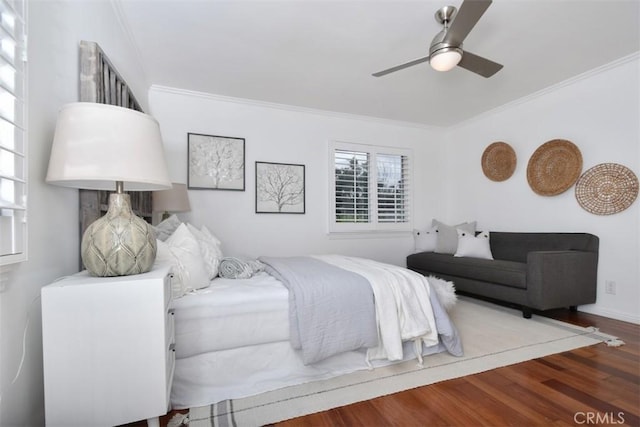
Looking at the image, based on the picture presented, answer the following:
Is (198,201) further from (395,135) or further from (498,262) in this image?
(498,262)

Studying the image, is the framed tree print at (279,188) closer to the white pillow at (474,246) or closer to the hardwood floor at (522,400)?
the white pillow at (474,246)

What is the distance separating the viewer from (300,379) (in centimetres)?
180

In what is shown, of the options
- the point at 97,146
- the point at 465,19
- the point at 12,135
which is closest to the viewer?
the point at 12,135

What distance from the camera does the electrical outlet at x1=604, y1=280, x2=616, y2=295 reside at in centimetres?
295

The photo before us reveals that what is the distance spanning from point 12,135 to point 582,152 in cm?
448

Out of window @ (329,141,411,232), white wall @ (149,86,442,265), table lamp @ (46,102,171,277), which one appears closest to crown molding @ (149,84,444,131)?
white wall @ (149,86,442,265)

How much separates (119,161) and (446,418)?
187cm

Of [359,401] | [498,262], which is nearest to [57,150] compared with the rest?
[359,401]

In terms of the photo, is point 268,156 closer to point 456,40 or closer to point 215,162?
point 215,162

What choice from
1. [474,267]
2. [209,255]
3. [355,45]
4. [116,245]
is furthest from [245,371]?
[474,267]

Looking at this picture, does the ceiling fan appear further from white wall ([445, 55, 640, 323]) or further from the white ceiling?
white wall ([445, 55, 640, 323])

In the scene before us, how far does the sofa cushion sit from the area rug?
38 centimetres

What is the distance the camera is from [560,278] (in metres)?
2.84

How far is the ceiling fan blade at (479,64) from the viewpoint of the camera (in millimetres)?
2246
